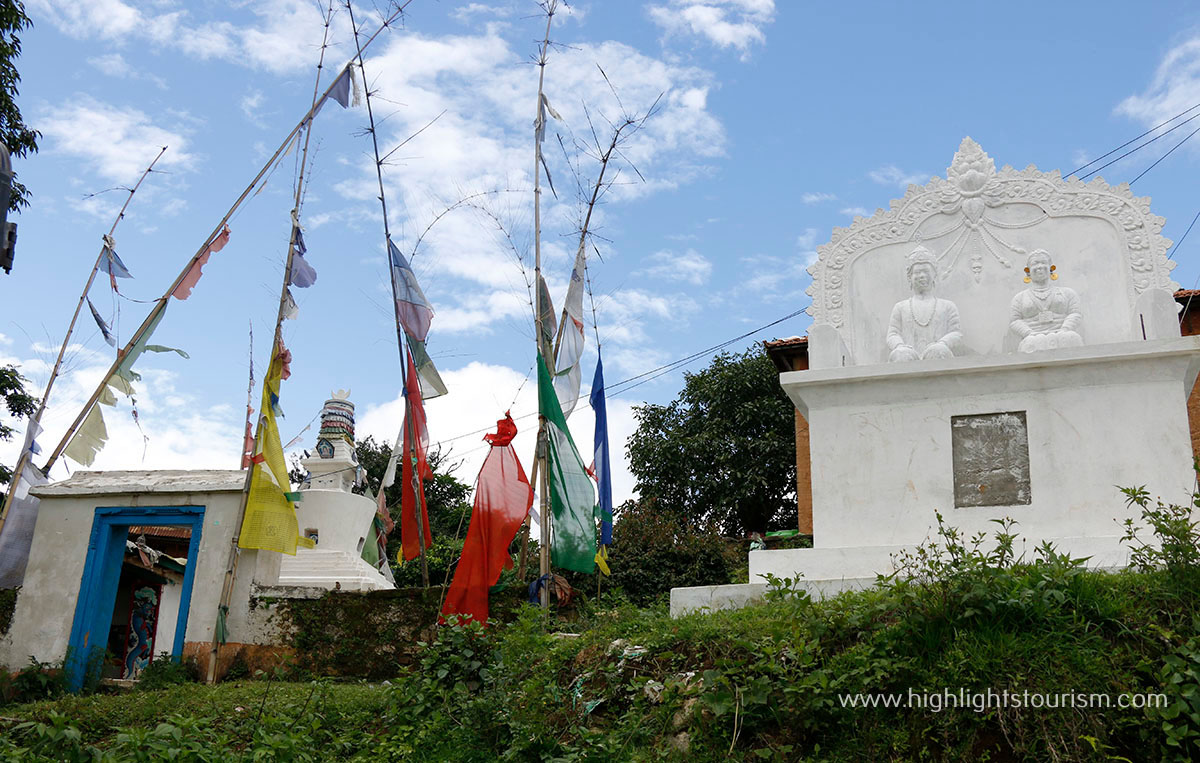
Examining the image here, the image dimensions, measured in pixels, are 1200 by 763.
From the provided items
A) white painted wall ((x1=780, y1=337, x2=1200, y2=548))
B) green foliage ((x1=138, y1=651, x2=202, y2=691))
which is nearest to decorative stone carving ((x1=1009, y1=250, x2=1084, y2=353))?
white painted wall ((x1=780, y1=337, x2=1200, y2=548))

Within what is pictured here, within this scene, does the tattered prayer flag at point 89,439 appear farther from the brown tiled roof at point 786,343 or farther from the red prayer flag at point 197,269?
the brown tiled roof at point 786,343

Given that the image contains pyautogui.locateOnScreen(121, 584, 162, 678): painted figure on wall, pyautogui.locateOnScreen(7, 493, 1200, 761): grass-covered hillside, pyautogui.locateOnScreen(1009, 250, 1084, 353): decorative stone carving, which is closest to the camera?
pyautogui.locateOnScreen(7, 493, 1200, 761): grass-covered hillside

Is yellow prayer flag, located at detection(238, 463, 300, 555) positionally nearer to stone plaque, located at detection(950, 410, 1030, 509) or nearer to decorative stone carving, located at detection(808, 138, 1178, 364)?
decorative stone carving, located at detection(808, 138, 1178, 364)

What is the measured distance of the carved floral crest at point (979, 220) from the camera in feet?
29.5

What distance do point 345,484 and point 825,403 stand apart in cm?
909

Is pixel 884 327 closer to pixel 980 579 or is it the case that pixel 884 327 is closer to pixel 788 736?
pixel 980 579

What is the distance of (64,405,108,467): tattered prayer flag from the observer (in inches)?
468

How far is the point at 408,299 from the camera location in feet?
38.6

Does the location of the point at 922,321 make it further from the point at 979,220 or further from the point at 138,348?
the point at 138,348

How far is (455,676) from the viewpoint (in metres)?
6.96

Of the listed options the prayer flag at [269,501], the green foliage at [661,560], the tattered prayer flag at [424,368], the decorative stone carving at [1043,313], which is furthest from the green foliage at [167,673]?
the decorative stone carving at [1043,313]

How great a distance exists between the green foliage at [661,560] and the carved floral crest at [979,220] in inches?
248

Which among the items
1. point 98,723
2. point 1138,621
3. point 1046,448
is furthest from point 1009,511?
point 98,723

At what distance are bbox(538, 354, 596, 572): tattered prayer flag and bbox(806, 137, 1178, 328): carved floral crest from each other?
2709 mm
